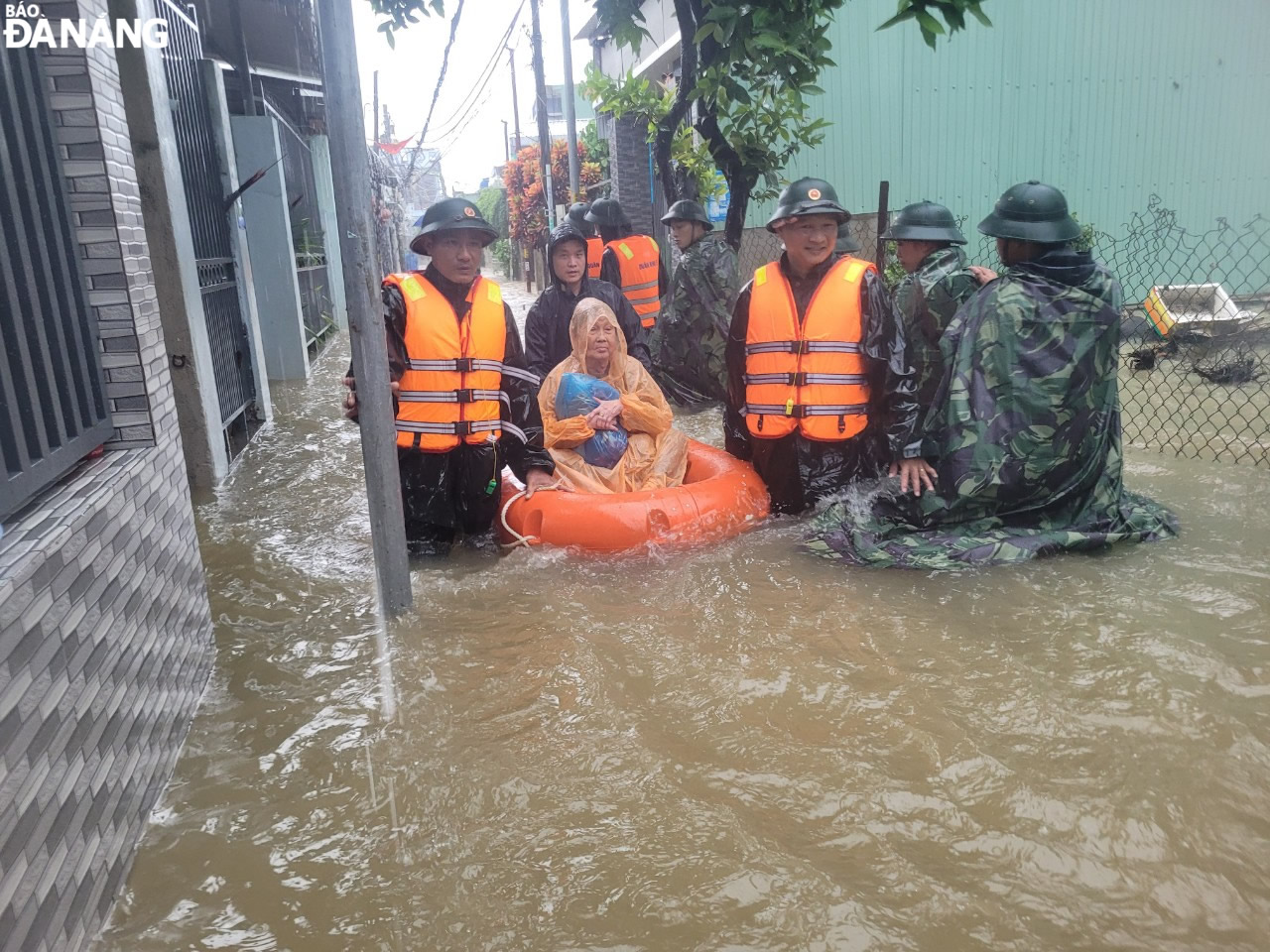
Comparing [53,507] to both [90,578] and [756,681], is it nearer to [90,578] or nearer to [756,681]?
[90,578]

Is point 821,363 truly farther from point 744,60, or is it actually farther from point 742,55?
point 744,60

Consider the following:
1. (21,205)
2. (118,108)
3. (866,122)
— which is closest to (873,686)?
(21,205)

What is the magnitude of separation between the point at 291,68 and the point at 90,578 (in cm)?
1173

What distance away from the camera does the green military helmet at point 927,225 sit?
17.3ft

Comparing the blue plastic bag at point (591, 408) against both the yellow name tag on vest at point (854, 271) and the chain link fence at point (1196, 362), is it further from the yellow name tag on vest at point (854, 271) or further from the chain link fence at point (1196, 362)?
the chain link fence at point (1196, 362)

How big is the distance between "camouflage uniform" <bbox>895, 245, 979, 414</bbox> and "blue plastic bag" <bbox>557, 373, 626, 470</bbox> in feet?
5.63

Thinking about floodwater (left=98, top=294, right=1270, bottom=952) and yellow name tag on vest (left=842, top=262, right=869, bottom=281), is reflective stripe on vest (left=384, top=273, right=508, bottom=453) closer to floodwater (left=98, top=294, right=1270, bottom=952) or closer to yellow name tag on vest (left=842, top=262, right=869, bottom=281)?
floodwater (left=98, top=294, right=1270, bottom=952)

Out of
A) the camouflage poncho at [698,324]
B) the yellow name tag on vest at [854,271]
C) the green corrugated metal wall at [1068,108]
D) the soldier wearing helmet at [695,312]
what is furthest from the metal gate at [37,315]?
the green corrugated metal wall at [1068,108]

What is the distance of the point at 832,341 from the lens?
470cm

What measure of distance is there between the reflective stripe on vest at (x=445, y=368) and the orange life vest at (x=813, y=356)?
1379 mm

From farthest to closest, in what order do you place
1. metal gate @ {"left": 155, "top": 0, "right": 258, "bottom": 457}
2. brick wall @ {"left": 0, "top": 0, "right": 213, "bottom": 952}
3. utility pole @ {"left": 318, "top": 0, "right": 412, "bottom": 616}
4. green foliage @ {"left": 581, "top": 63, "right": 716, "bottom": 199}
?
1. green foliage @ {"left": 581, "top": 63, "right": 716, "bottom": 199}
2. metal gate @ {"left": 155, "top": 0, "right": 258, "bottom": 457}
3. utility pole @ {"left": 318, "top": 0, "right": 412, "bottom": 616}
4. brick wall @ {"left": 0, "top": 0, "right": 213, "bottom": 952}

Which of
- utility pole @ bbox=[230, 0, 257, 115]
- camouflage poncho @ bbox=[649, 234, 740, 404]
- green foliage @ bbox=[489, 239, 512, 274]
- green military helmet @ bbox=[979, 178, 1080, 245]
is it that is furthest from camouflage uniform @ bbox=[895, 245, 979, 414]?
green foliage @ bbox=[489, 239, 512, 274]

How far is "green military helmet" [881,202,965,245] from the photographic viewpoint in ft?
17.3

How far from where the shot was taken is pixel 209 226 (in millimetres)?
7293
